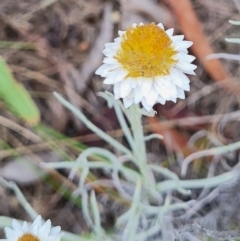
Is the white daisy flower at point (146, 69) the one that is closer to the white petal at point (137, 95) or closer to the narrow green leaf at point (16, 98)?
the white petal at point (137, 95)

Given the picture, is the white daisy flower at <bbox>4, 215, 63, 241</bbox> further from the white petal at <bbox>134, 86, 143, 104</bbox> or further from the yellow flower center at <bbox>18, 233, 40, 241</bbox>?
the white petal at <bbox>134, 86, 143, 104</bbox>

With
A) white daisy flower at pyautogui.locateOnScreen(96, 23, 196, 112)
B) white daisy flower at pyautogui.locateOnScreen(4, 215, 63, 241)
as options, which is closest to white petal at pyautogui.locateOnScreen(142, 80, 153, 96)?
white daisy flower at pyautogui.locateOnScreen(96, 23, 196, 112)

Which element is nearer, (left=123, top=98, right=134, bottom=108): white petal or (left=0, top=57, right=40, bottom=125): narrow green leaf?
(left=123, top=98, right=134, bottom=108): white petal

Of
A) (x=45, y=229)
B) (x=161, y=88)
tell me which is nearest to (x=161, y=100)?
(x=161, y=88)

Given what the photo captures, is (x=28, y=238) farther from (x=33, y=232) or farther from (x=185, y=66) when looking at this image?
(x=185, y=66)

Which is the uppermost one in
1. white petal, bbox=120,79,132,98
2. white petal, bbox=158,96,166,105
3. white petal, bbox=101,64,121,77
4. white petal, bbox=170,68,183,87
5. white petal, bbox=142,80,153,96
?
white petal, bbox=101,64,121,77

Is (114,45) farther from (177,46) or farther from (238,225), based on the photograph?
(238,225)

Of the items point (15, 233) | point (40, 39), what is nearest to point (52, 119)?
point (40, 39)
